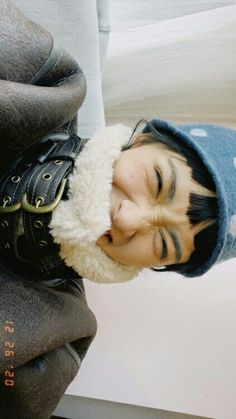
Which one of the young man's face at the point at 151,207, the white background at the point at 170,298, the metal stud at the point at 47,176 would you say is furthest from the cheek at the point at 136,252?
the white background at the point at 170,298

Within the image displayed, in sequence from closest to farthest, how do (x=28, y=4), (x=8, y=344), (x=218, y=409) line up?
(x=8, y=344) < (x=28, y=4) < (x=218, y=409)

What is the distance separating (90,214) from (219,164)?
15 cm

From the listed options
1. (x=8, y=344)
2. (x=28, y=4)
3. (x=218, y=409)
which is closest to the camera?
(x=8, y=344)

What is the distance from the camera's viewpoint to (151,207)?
0.58 m

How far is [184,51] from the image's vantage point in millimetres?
913

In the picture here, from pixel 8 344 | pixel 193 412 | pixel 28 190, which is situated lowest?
pixel 193 412

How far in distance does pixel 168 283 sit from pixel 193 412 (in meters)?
0.23

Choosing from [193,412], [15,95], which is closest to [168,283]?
[193,412]

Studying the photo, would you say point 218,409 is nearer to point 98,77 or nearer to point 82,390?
point 82,390

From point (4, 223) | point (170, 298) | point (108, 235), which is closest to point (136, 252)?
point (108, 235)

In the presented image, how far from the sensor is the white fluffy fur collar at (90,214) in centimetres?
57

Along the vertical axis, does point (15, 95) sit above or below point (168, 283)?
above

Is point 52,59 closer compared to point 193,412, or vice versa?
point 52,59
